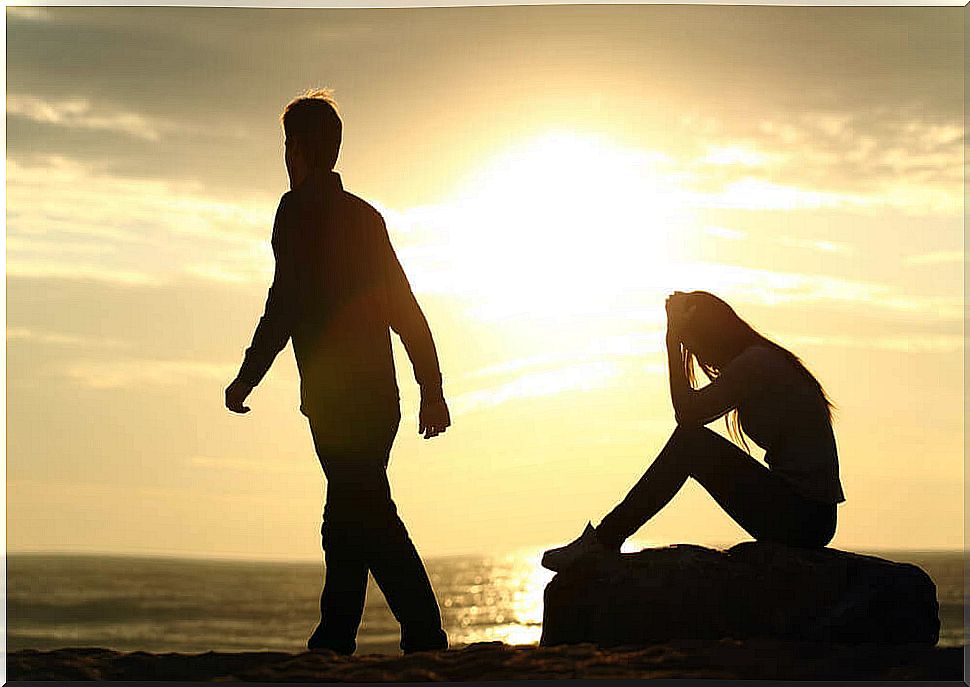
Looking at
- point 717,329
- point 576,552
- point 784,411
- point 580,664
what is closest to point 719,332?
point 717,329

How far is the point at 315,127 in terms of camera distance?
211 inches

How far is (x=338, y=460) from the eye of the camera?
5.15 m

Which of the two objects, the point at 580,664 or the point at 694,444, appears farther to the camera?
the point at 694,444

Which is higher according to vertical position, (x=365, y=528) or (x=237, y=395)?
(x=237, y=395)

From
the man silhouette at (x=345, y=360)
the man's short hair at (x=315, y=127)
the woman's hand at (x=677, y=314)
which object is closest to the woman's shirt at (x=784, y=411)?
the woman's hand at (x=677, y=314)

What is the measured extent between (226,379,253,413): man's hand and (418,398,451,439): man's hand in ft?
2.14

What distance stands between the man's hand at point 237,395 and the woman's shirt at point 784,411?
1.66 m

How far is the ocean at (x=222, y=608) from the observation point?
3747 centimetres

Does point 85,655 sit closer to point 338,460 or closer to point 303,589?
point 338,460

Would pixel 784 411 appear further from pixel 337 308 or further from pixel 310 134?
pixel 310 134

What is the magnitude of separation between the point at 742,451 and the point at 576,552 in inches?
29.3

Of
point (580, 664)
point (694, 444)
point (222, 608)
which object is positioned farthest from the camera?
point (222, 608)

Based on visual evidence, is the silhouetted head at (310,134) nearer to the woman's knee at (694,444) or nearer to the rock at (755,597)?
the woman's knee at (694,444)

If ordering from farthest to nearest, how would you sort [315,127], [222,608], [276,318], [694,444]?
[222,608] → [315,127] → [276,318] → [694,444]
